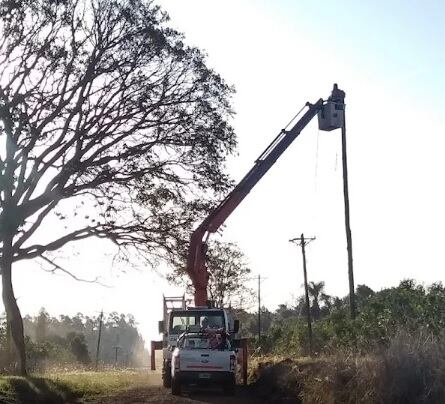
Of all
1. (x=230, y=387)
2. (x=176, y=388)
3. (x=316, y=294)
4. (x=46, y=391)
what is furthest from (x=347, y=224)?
(x=316, y=294)

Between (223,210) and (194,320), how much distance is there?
4204 millimetres

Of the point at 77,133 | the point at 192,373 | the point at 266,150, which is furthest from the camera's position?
the point at 266,150

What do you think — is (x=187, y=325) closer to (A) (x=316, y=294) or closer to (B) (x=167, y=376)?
(B) (x=167, y=376)

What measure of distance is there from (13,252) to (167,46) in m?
8.71

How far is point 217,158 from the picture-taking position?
75.9 feet

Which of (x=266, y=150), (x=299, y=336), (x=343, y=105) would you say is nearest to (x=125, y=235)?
(x=266, y=150)

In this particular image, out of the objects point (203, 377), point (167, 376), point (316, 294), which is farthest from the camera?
point (316, 294)

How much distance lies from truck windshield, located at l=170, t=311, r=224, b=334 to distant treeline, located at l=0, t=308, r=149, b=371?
4422 cm

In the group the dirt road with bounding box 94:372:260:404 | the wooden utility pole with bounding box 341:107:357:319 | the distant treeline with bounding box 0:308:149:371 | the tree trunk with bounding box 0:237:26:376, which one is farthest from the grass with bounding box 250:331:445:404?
the distant treeline with bounding box 0:308:149:371

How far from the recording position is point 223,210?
23.1m

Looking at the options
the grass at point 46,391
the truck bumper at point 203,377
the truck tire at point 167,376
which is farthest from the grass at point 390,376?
the truck tire at point 167,376

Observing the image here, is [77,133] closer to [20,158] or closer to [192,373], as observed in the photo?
[20,158]

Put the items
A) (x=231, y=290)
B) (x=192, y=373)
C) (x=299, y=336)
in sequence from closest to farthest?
1. (x=192, y=373)
2. (x=299, y=336)
3. (x=231, y=290)

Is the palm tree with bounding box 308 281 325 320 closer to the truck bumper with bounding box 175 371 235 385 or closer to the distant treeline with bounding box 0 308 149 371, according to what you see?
the distant treeline with bounding box 0 308 149 371
